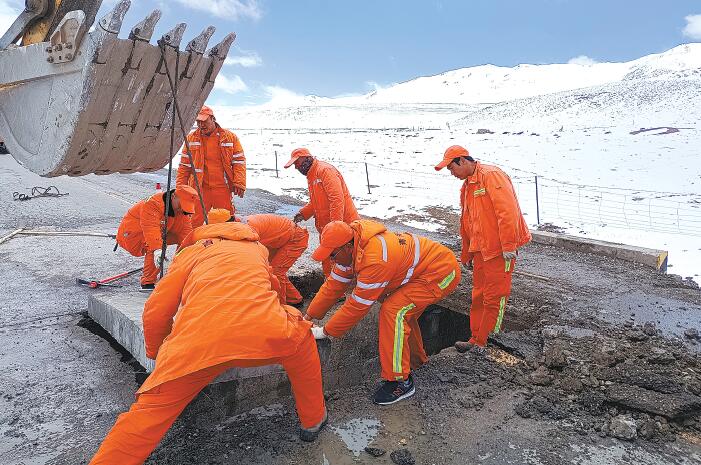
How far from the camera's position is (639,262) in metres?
6.20

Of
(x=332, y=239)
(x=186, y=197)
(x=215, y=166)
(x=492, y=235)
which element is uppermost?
(x=215, y=166)

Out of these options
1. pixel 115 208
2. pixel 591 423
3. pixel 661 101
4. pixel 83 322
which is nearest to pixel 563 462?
pixel 591 423

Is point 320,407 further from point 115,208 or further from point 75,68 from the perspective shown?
point 115,208

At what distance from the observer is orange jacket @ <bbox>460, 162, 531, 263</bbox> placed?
405 centimetres

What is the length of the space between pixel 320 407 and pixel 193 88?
8.08 feet

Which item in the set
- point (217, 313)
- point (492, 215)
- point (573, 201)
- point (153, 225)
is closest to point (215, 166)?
point (153, 225)

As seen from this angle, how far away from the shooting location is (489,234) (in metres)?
4.18

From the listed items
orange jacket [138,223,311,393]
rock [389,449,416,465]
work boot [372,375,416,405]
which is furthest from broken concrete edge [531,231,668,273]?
orange jacket [138,223,311,393]

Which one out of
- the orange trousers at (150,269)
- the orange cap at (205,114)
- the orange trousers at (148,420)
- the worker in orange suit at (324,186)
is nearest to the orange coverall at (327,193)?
the worker in orange suit at (324,186)

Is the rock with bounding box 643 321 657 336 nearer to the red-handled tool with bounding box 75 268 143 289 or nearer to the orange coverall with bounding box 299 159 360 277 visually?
the orange coverall with bounding box 299 159 360 277

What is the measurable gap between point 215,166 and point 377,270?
2.87m

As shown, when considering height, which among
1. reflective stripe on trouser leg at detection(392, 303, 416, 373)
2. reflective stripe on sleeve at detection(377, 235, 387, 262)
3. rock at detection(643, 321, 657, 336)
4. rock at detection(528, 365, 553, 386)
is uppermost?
reflective stripe on sleeve at detection(377, 235, 387, 262)

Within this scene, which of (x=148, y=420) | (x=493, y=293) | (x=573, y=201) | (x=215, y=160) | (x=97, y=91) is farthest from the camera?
(x=573, y=201)

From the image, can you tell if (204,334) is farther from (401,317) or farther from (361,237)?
(401,317)
